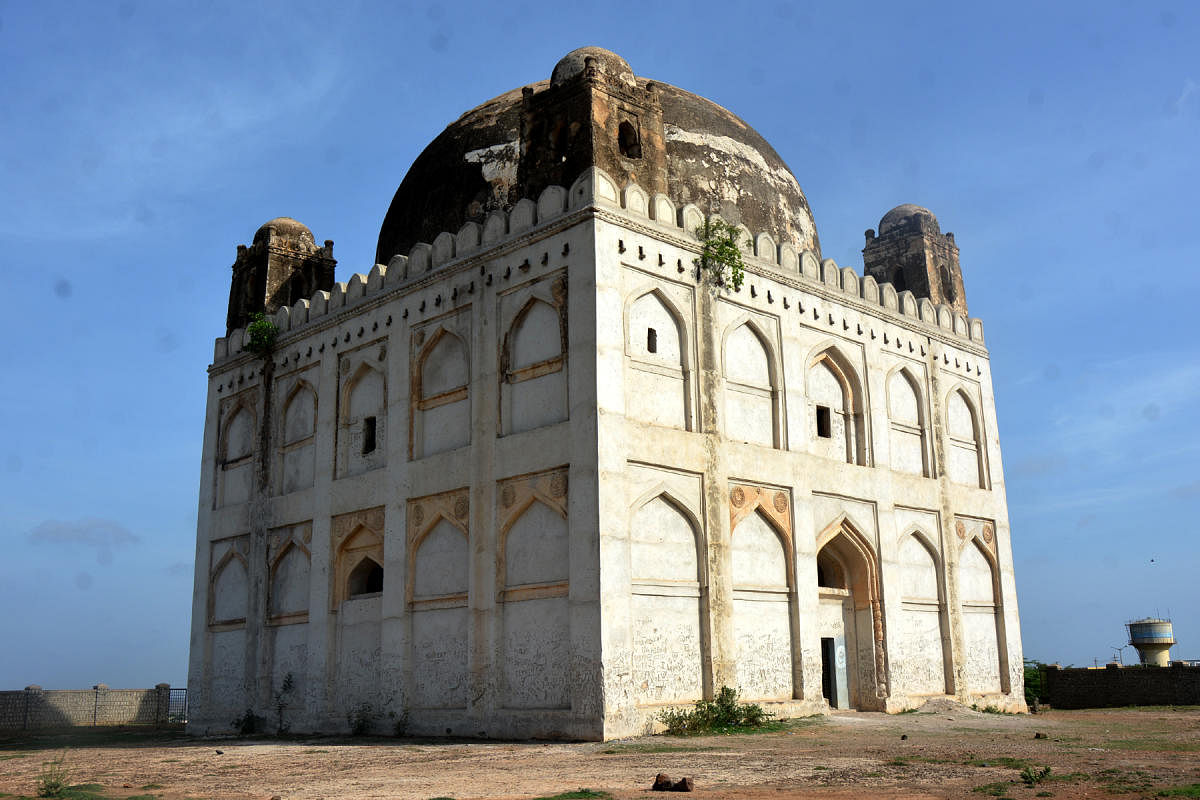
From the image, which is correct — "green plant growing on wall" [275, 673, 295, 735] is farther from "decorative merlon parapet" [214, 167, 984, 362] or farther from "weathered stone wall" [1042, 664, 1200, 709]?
"weathered stone wall" [1042, 664, 1200, 709]

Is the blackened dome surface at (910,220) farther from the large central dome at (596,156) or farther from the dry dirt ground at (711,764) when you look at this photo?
the dry dirt ground at (711,764)

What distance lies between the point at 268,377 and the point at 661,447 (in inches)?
343

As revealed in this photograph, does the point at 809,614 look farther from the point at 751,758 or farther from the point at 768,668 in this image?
the point at 751,758

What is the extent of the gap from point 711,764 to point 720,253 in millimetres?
7820

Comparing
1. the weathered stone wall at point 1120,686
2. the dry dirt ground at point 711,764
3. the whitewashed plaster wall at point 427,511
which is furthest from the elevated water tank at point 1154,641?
the whitewashed plaster wall at point 427,511

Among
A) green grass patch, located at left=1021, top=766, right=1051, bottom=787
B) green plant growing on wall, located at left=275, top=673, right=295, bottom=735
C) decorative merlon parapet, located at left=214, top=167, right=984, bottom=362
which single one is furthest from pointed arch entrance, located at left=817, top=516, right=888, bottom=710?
green plant growing on wall, located at left=275, top=673, right=295, bottom=735

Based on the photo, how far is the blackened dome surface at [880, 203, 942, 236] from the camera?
20766 mm

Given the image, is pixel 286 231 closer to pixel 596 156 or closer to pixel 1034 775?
pixel 596 156

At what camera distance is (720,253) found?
49.8 feet

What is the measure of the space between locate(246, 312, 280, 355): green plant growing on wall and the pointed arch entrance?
33.7 feet

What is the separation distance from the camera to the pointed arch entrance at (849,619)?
16062 mm

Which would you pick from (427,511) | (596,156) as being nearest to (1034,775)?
(427,511)

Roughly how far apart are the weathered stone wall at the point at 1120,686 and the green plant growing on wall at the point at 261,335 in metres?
17.0

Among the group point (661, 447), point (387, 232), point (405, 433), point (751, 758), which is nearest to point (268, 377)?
point (387, 232)
